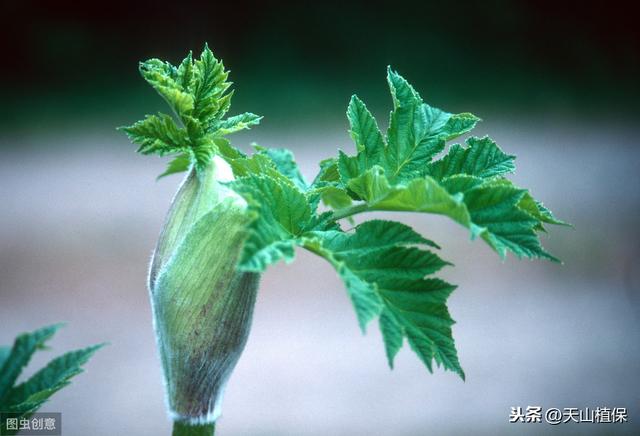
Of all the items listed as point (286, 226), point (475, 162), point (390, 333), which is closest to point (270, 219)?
point (286, 226)

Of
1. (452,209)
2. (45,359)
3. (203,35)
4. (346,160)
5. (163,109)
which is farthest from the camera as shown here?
(203,35)

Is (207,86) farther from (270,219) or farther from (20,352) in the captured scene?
(20,352)

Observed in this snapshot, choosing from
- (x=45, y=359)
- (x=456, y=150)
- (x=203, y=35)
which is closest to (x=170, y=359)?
(x=456, y=150)

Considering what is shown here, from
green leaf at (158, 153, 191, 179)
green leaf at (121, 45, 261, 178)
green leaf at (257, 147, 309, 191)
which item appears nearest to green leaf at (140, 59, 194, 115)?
green leaf at (121, 45, 261, 178)

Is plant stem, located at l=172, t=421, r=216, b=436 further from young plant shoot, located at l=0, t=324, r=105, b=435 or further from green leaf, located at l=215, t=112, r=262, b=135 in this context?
green leaf, located at l=215, t=112, r=262, b=135

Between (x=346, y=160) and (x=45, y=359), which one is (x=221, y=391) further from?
(x=45, y=359)

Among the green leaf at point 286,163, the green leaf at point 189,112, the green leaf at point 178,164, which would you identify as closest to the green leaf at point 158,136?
the green leaf at point 189,112

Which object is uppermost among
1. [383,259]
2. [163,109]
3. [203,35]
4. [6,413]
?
[203,35]
